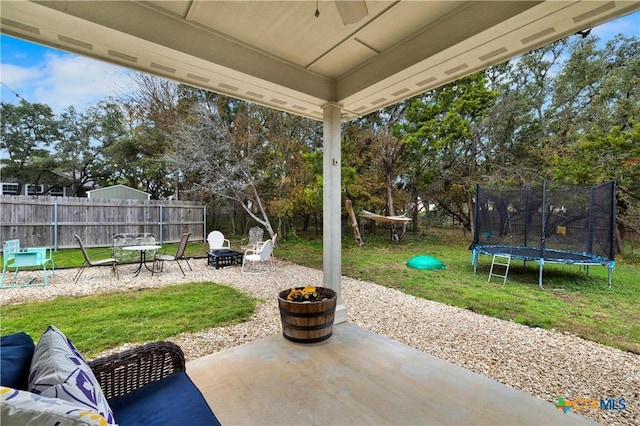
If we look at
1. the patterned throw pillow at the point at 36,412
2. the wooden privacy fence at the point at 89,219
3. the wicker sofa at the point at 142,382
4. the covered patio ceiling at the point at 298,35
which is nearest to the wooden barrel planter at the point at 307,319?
the wicker sofa at the point at 142,382

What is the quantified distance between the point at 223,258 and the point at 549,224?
6.25 m

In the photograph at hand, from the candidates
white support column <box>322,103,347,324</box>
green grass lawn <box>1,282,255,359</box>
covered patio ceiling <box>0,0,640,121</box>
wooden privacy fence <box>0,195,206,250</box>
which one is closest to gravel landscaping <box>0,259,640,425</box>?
green grass lawn <box>1,282,255,359</box>

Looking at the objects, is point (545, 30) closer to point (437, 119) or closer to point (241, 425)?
point (241, 425)

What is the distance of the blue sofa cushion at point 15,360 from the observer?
0.87 metres

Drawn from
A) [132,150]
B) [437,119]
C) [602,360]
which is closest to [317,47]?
[602,360]

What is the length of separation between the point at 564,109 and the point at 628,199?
316 cm

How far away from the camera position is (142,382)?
1.36 m

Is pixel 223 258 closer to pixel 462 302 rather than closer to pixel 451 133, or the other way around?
pixel 462 302

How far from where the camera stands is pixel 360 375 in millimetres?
1943

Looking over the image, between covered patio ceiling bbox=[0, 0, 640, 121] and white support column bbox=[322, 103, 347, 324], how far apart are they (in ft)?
1.33

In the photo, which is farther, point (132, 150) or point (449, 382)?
point (132, 150)

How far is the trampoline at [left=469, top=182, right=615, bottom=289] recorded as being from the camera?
4703 millimetres

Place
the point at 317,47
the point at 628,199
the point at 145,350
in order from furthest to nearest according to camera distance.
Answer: the point at 628,199
the point at 317,47
the point at 145,350

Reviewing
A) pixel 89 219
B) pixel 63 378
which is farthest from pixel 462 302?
pixel 89 219
